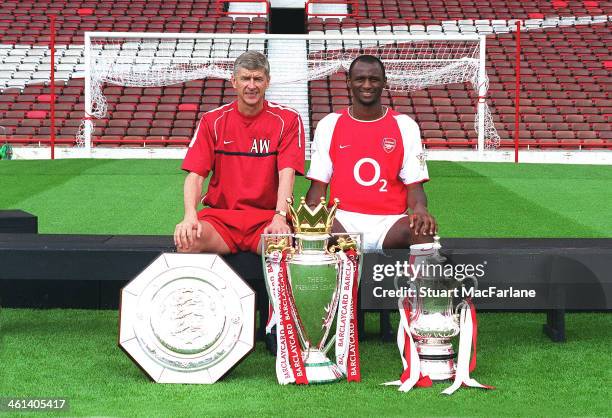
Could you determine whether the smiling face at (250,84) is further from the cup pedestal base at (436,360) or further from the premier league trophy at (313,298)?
the cup pedestal base at (436,360)

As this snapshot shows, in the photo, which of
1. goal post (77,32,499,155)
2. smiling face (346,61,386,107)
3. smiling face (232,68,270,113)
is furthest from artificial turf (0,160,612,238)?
smiling face (232,68,270,113)

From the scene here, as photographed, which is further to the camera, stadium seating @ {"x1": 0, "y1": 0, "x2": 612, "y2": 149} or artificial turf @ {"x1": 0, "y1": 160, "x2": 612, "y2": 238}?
stadium seating @ {"x1": 0, "y1": 0, "x2": 612, "y2": 149}

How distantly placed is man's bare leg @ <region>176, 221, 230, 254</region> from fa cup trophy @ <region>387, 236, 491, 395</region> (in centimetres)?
78

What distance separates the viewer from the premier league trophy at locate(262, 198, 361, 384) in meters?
3.43

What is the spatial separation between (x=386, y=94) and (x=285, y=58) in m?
2.82

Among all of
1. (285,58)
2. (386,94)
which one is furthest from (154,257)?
(386,94)

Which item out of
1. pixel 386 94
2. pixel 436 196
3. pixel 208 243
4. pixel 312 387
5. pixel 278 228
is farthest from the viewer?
pixel 386 94

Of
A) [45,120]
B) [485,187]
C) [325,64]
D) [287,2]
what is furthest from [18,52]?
[485,187]

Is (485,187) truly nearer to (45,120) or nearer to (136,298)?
(136,298)

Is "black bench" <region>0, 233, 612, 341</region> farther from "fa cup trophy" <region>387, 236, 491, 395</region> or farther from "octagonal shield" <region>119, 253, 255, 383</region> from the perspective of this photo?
"octagonal shield" <region>119, 253, 255, 383</region>

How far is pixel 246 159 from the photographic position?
4.03 metres

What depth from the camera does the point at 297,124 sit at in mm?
4113

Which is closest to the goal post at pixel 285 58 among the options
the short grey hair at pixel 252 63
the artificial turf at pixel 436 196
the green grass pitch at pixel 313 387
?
the artificial turf at pixel 436 196

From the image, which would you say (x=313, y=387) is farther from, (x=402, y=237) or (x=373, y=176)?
(x=373, y=176)
